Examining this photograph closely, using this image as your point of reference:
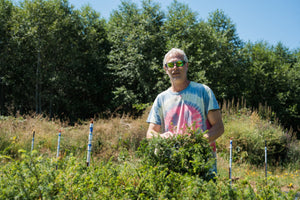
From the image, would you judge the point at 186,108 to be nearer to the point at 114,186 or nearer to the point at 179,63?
the point at 179,63

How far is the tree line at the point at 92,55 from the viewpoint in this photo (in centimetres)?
1853

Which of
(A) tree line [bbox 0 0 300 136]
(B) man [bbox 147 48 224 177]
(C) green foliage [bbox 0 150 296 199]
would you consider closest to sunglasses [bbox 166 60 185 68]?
(B) man [bbox 147 48 224 177]

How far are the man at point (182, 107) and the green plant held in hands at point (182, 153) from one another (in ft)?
0.68

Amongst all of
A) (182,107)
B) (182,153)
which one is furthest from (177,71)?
(182,153)

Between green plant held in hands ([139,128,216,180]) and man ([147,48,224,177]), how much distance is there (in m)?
0.21

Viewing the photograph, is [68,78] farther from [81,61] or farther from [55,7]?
[55,7]

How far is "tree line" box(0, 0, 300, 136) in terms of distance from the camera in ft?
60.8

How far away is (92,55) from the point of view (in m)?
20.6

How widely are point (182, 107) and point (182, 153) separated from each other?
2.09 feet

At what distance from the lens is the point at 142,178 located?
187 cm

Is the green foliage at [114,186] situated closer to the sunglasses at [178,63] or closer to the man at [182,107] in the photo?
the man at [182,107]

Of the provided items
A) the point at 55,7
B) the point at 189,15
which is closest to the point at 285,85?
the point at 189,15

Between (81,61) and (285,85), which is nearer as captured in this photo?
(81,61)

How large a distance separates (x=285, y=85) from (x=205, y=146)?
95.2 ft
